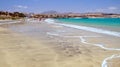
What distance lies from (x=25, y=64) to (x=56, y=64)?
91cm

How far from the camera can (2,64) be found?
6766 millimetres

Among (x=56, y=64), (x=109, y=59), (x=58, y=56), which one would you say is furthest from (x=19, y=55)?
(x=109, y=59)

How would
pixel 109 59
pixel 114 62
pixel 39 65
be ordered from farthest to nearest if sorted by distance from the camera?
1. pixel 109 59
2. pixel 114 62
3. pixel 39 65

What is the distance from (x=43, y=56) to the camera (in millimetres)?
8125

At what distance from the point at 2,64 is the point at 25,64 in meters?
0.67

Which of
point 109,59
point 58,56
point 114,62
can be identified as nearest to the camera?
point 114,62

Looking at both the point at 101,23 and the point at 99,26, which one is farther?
the point at 101,23

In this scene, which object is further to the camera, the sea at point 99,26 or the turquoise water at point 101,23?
the turquoise water at point 101,23

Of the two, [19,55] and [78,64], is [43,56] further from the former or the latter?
[78,64]

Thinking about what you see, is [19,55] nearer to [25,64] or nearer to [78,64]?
[25,64]

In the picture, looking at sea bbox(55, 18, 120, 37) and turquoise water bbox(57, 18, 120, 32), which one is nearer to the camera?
sea bbox(55, 18, 120, 37)

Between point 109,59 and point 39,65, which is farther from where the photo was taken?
point 109,59

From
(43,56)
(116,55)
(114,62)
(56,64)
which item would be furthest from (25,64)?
(116,55)

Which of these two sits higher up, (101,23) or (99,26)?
(99,26)
